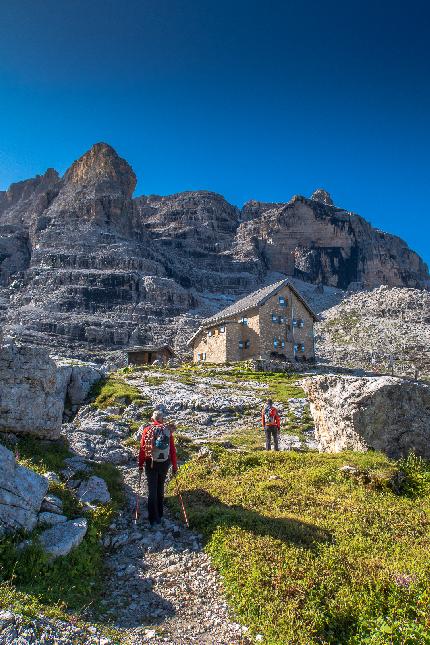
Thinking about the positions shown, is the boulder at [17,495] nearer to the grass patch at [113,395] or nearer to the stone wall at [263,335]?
→ the grass patch at [113,395]

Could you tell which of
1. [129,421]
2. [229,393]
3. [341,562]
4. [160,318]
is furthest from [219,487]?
[160,318]

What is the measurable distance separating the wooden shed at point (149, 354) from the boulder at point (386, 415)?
45.9 metres

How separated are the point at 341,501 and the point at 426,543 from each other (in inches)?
90.3

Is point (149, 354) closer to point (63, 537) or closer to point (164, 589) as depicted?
point (63, 537)

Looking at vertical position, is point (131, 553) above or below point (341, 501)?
below

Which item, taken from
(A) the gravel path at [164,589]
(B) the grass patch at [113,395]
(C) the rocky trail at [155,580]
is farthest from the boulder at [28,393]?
(B) the grass patch at [113,395]

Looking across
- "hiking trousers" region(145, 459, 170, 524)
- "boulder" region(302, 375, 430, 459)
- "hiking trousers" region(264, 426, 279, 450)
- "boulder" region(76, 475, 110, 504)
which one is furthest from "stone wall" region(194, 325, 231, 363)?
"hiking trousers" region(145, 459, 170, 524)

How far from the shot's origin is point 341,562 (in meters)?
7.52

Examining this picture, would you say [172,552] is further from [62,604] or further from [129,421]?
[129,421]

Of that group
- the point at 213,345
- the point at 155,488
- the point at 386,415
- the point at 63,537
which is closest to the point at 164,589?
the point at 63,537

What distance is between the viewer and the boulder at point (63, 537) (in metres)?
7.67

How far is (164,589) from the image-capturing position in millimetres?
7590

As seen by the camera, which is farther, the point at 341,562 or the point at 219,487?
the point at 219,487

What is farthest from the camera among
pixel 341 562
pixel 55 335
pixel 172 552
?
pixel 55 335
